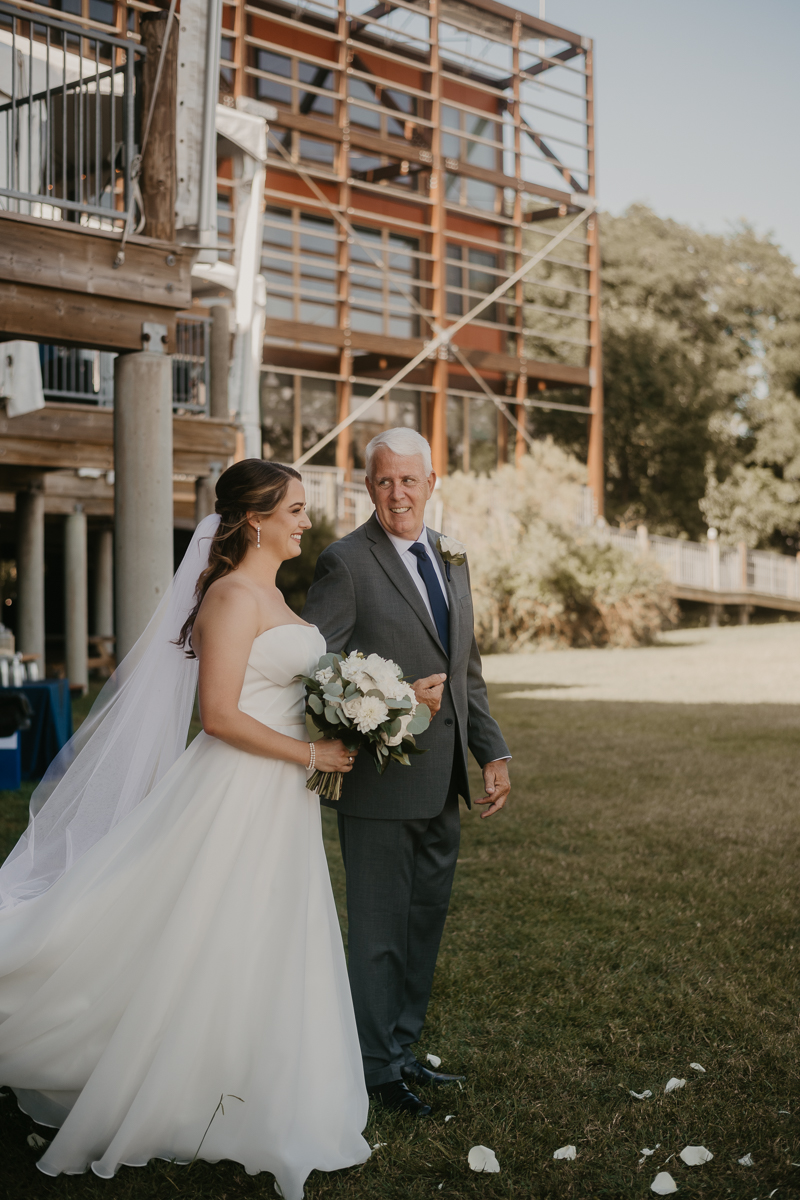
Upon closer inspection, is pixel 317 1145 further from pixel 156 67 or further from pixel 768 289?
pixel 768 289

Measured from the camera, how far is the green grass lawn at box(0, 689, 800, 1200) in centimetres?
324

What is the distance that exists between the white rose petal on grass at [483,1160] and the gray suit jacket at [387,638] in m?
1.00

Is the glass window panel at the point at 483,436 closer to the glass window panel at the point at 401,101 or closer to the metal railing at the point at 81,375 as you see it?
the glass window panel at the point at 401,101

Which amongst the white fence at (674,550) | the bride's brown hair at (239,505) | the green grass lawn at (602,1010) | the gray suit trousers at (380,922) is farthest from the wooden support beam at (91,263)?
the white fence at (674,550)

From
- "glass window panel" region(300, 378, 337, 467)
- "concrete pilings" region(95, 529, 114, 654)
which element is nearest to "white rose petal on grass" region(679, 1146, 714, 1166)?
"concrete pilings" region(95, 529, 114, 654)

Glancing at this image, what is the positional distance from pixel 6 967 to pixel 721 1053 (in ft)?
8.32

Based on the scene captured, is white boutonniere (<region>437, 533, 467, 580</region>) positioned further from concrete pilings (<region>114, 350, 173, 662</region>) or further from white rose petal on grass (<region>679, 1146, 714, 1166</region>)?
concrete pilings (<region>114, 350, 173, 662</region>)

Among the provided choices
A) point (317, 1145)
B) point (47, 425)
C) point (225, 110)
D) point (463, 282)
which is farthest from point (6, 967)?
point (463, 282)

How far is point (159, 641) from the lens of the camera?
3.69 m

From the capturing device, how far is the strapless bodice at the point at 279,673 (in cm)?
329

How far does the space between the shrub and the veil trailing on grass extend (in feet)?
58.5

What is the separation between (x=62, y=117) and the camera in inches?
415

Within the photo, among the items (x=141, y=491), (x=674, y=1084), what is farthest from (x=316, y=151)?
(x=674, y=1084)

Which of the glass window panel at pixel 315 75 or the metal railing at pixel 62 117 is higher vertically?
the glass window panel at pixel 315 75
